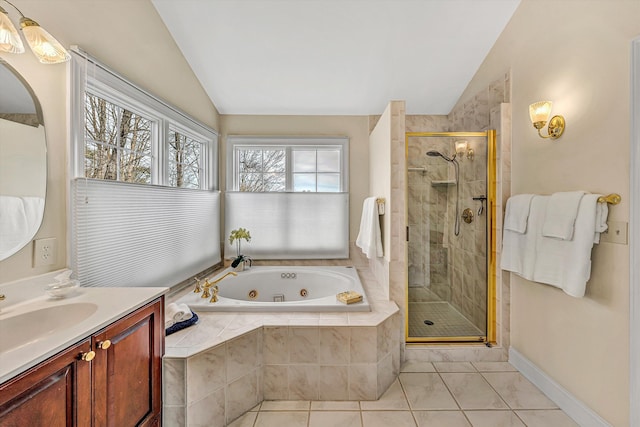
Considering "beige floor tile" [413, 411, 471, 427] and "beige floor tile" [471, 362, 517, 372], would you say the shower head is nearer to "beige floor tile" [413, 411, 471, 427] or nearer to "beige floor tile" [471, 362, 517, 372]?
"beige floor tile" [471, 362, 517, 372]

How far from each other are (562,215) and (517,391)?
4.01 ft

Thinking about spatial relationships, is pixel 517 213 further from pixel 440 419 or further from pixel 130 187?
pixel 130 187

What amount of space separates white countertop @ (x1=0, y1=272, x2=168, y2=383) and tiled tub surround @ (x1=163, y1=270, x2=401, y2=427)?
49cm

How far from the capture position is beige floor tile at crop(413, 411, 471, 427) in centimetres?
156

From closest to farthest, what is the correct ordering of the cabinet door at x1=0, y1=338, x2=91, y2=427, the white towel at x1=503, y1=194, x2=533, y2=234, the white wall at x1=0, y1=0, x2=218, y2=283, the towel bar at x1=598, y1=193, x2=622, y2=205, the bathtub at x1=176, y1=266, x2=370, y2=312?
the cabinet door at x1=0, y1=338, x2=91, y2=427 → the white wall at x1=0, y1=0, x2=218, y2=283 → the towel bar at x1=598, y1=193, x2=622, y2=205 → the white towel at x1=503, y1=194, x2=533, y2=234 → the bathtub at x1=176, y1=266, x2=370, y2=312

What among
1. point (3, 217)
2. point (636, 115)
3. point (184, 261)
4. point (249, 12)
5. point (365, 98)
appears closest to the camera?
point (3, 217)

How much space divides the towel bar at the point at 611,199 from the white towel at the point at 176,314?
7.93 ft

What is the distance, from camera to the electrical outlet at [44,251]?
1222 mm

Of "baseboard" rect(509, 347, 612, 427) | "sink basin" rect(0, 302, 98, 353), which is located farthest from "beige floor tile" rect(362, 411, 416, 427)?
"sink basin" rect(0, 302, 98, 353)

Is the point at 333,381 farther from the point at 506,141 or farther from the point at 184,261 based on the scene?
the point at 506,141

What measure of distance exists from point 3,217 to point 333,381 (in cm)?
184

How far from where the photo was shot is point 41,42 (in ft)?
3.61

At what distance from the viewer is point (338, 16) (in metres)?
2.10

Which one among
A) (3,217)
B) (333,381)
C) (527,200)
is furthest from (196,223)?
(527,200)
